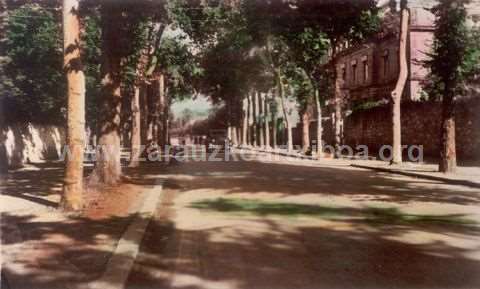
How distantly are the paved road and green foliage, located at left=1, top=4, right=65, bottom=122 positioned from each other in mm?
15774

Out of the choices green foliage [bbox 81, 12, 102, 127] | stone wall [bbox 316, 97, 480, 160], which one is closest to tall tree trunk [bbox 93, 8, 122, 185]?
green foliage [bbox 81, 12, 102, 127]

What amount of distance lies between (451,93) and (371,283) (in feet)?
47.4

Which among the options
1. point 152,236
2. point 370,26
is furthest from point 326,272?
point 370,26

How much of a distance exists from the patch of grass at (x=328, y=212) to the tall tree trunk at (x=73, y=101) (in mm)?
2452

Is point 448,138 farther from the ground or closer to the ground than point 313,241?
farther from the ground

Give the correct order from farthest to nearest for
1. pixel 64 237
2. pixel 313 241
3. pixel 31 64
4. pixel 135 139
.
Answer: pixel 31 64 < pixel 135 139 < pixel 64 237 < pixel 313 241

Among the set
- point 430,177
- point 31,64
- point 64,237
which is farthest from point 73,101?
point 31,64

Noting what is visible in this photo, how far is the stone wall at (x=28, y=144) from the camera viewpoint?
23688 mm

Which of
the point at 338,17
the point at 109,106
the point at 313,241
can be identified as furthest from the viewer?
the point at 338,17

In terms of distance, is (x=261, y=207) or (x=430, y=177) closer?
(x=261, y=207)

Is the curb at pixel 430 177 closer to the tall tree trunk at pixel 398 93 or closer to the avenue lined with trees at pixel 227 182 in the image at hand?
the avenue lined with trees at pixel 227 182

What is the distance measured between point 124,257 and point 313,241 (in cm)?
246

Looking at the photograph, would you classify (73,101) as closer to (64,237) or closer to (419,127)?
(64,237)

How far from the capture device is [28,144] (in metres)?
28.8
